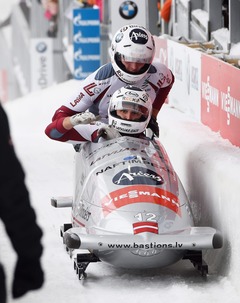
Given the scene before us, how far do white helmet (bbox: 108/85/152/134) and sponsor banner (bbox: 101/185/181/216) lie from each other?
0.45 m

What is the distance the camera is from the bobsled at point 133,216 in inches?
173

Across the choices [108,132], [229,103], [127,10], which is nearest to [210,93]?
[229,103]

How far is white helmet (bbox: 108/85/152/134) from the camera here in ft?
16.2

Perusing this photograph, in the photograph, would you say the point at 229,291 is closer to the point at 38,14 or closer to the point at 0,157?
the point at 0,157

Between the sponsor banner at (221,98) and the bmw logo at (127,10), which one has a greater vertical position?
the sponsor banner at (221,98)

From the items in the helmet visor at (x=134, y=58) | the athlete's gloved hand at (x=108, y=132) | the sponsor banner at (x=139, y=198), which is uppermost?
the helmet visor at (x=134, y=58)

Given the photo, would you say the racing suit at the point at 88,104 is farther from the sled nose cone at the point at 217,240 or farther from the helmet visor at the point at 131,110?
the sled nose cone at the point at 217,240

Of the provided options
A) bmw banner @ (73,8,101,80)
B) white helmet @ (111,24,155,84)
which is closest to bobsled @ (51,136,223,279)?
white helmet @ (111,24,155,84)

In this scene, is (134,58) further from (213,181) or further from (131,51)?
(213,181)

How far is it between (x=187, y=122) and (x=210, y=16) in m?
3.25

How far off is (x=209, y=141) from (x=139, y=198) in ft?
4.13

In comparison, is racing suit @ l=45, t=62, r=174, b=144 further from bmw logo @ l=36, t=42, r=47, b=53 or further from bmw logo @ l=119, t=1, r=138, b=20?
bmw logo @ l=36, t=42, r=47, b=53

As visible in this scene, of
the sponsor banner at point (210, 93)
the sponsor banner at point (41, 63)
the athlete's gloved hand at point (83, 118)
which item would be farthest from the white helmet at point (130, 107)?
the sponsor banner at point (41, 63)

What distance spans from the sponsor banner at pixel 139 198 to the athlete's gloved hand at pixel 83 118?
0.60 metres
